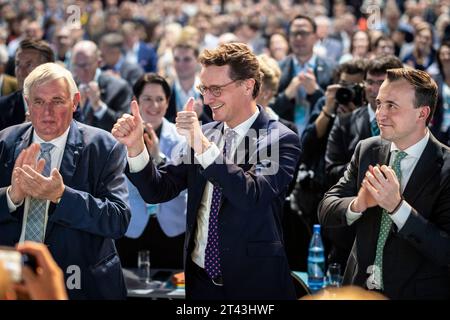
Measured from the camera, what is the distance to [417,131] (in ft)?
11.1

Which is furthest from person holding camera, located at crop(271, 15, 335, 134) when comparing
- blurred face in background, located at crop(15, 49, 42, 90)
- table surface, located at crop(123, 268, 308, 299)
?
blurred face in background, located at crop(15, 49, 42, 90)

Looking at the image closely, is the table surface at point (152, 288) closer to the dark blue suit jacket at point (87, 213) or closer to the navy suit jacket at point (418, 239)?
the dark blue suit jacket at point (87, 213)

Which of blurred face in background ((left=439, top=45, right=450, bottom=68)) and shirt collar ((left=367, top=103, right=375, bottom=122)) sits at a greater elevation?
blurred face in background ((left=439, top=45, right=450, bottom=68))

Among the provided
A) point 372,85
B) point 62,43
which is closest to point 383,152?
point 372,85

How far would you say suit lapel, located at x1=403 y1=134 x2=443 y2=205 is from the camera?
3.31 meters

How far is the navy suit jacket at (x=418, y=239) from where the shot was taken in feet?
10.4

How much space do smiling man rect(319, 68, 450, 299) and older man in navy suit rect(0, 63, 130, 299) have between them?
3.34ft

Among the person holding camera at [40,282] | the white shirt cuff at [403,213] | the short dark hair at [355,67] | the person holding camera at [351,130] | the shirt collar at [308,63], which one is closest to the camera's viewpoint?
the person holding camera at [40,282]

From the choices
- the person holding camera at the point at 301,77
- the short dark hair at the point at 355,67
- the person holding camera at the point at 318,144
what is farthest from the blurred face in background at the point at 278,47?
the person holding camera at the point at 318,144

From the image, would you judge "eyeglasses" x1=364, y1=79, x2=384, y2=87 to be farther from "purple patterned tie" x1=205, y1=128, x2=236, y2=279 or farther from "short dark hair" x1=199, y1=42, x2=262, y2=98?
"purple patterned tie" x1=205, y1=128, x2=236, y2=279

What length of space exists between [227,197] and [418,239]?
2.69ft

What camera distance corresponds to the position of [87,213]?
3.34m
